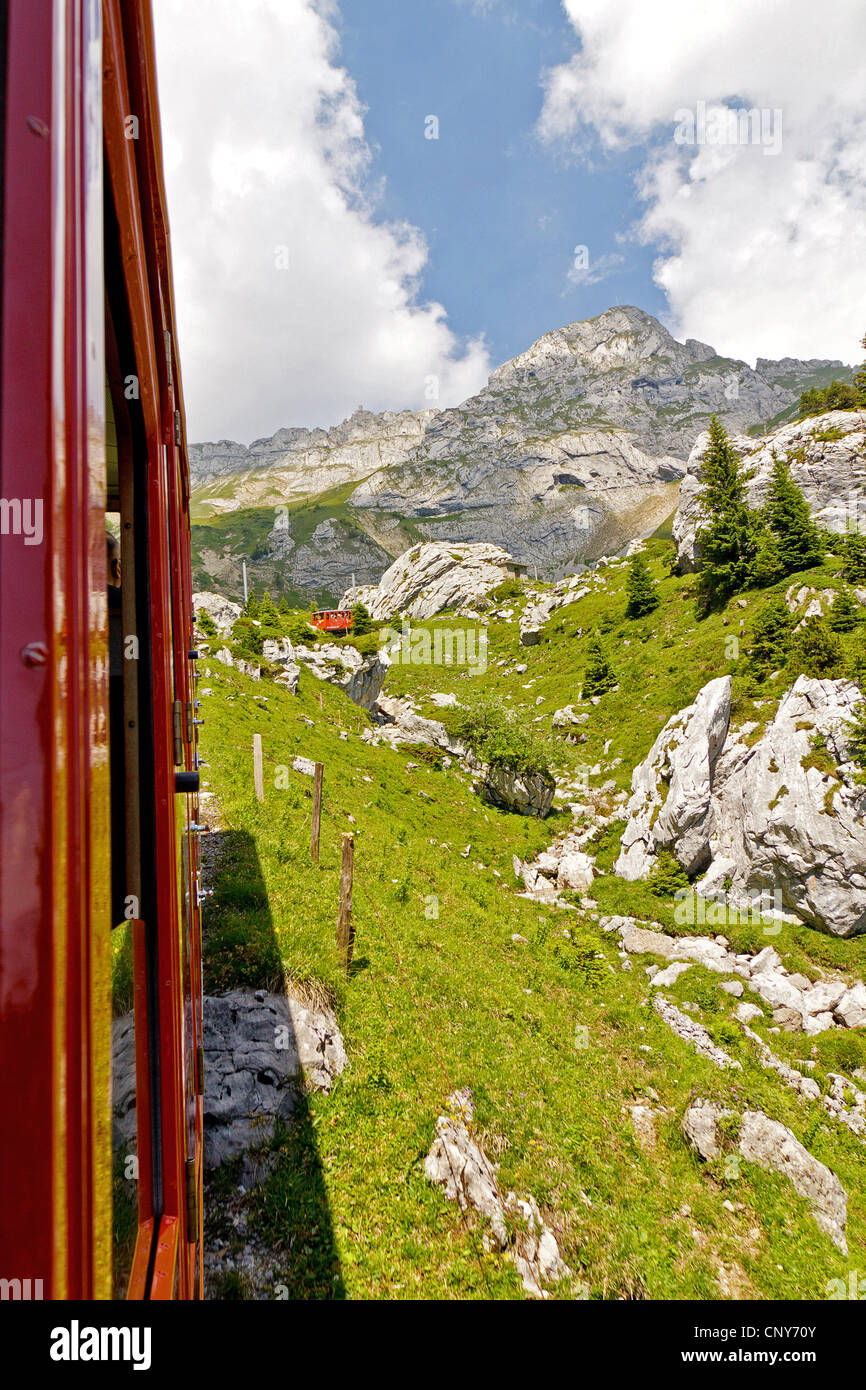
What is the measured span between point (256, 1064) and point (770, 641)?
73.0ft

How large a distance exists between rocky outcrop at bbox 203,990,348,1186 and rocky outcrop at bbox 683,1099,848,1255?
6.00 meters

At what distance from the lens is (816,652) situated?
1777cm

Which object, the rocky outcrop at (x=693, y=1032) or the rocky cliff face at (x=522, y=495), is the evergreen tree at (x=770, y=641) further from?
the rocky cliff face at (x=522, y=495)

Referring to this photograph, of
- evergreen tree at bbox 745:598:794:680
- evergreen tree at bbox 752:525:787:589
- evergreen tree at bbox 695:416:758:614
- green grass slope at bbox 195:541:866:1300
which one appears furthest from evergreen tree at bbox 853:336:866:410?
green grass slope at bbox 195:541:866:1300

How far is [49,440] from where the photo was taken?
0.89 metres

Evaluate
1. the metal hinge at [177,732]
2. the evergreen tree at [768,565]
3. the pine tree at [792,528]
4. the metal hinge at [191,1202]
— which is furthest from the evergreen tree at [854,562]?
the metal hinge at [191,1202]

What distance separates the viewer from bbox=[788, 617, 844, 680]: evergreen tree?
55.1ft

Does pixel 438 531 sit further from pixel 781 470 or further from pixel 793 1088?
pixel 793 1088

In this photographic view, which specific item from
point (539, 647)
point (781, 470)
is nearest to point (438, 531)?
point (539, 647)

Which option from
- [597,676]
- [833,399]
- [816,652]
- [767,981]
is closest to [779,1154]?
[767,981]

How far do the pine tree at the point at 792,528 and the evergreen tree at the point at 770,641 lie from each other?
225 inches

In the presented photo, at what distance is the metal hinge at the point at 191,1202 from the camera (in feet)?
7.05

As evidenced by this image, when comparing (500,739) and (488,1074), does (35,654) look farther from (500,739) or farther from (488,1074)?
(500,739)
